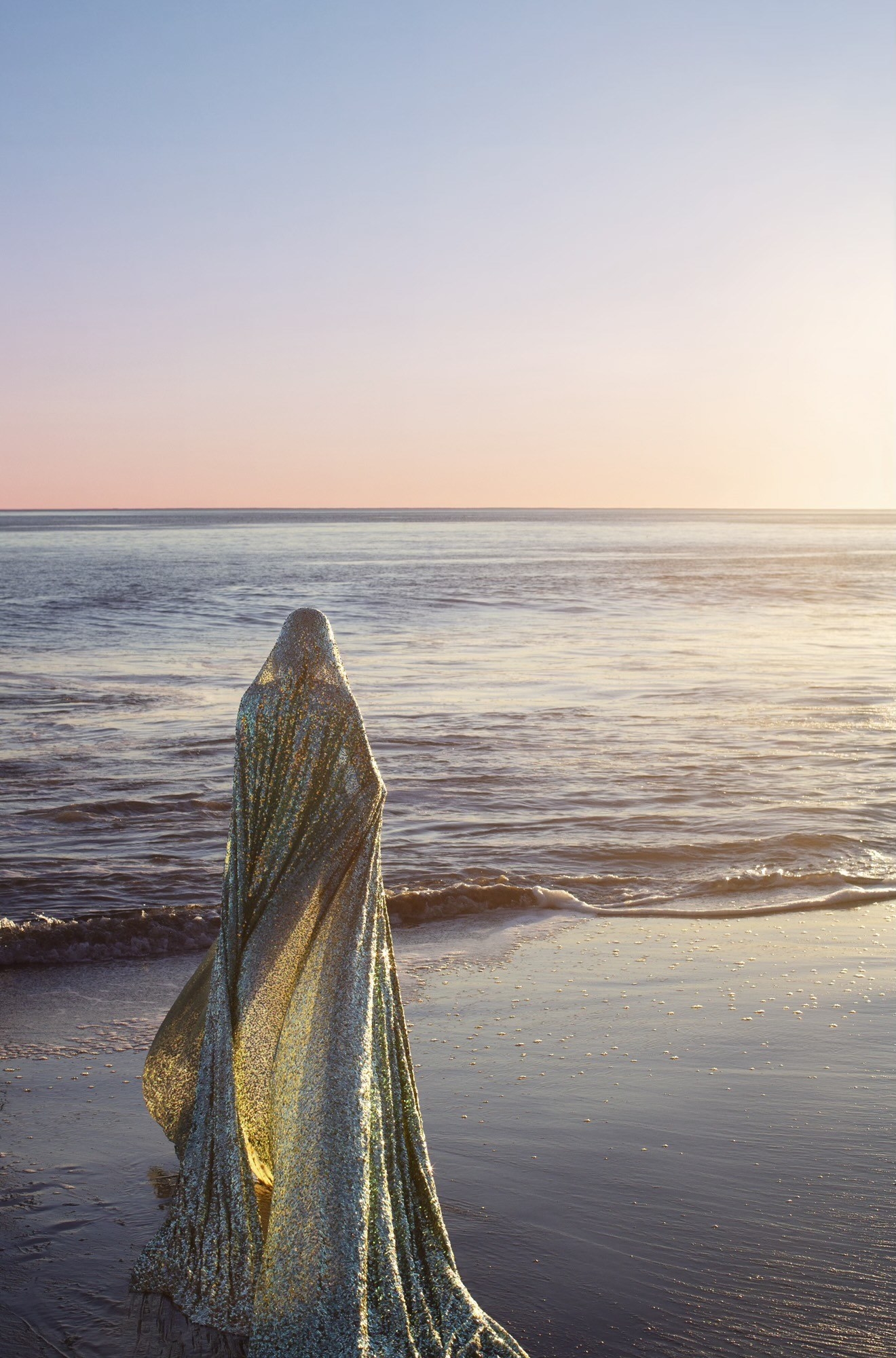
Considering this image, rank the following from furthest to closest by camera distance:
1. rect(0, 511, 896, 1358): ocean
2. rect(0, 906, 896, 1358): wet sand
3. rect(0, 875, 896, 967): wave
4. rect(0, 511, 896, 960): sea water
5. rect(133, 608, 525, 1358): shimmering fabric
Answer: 1. rect(0, 511, 896, 960): sea water
2. rect(0, 875, 896, 967): wave
3. rect(0, 511, 896, 1358): ocean
4. rect(0, 906, 896, 1358): wet sand
5. rect(133, 608, 525, 1358): shimmering fabric

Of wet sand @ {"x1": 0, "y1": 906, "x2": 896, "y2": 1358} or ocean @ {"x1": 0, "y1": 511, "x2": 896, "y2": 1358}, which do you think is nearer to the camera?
wet sand @ {"x1": 0, "y1": 906, "x2": 896, "y2": 1358}

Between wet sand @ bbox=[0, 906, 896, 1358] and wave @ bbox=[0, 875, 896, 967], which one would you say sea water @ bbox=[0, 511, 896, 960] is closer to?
wave @ bbox=[0, 875, 896, 967]

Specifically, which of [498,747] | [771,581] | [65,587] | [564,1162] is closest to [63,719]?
[498,747]

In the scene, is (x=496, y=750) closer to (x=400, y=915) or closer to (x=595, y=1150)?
(x=400, y=915)

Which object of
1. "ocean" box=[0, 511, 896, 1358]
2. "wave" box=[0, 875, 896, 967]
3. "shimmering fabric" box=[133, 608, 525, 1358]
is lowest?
"wave" box=[0, 875, 896, 967]

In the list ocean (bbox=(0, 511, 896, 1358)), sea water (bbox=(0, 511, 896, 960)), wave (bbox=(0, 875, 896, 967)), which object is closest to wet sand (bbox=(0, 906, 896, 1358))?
ocean (bbox=(0, 511, 896, 1358))

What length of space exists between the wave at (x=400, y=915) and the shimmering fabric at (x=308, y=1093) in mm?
4121

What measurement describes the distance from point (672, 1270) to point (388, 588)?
37.8 metres

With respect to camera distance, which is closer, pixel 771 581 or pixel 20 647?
pixel 20 647

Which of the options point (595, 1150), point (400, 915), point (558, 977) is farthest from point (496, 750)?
point (595, 1150)

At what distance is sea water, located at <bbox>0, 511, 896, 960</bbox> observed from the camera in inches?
352

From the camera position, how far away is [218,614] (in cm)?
3028

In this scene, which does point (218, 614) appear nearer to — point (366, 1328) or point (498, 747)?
point (498, 747)

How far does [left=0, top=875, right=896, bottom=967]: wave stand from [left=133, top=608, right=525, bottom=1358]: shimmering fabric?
4121 mm
